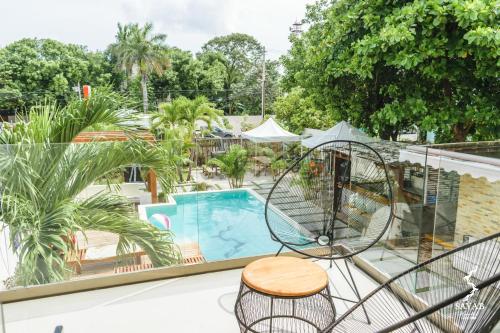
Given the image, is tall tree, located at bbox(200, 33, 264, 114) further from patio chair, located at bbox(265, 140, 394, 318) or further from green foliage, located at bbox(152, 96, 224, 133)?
patio chair, located at bbox(265, 140, 394, 318)

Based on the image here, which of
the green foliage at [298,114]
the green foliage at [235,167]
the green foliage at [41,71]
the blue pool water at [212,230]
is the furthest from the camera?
the green foliage at [41,71]

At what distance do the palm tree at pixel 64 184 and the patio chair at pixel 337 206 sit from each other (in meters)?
1.00

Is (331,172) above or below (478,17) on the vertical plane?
below

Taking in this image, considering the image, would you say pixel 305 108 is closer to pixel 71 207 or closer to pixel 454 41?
pixel 454 41

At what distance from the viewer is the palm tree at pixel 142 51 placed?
84.2 feet

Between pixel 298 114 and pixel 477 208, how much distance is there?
9582mm

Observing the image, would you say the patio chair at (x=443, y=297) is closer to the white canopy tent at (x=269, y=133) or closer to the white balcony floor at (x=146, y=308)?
the white balcony floor at (x=146, y=308)

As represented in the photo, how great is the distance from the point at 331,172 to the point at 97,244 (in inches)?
92.6

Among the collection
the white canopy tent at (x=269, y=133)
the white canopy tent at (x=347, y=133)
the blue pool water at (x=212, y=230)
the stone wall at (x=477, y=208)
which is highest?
the white canopy tent at (x=347, y=133)

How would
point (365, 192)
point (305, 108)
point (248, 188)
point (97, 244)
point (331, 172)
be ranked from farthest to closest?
point (305, 108) < point (248, 188) < point (331, 172) < point (365, 192) < point (97, 244)

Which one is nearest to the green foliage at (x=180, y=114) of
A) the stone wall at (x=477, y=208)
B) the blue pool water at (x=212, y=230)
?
the blue pool water at (x=212, y=230)

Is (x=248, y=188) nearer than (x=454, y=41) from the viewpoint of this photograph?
No

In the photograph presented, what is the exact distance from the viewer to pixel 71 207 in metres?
2.80

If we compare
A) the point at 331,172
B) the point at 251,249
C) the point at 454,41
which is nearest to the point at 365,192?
the point at 331,172
